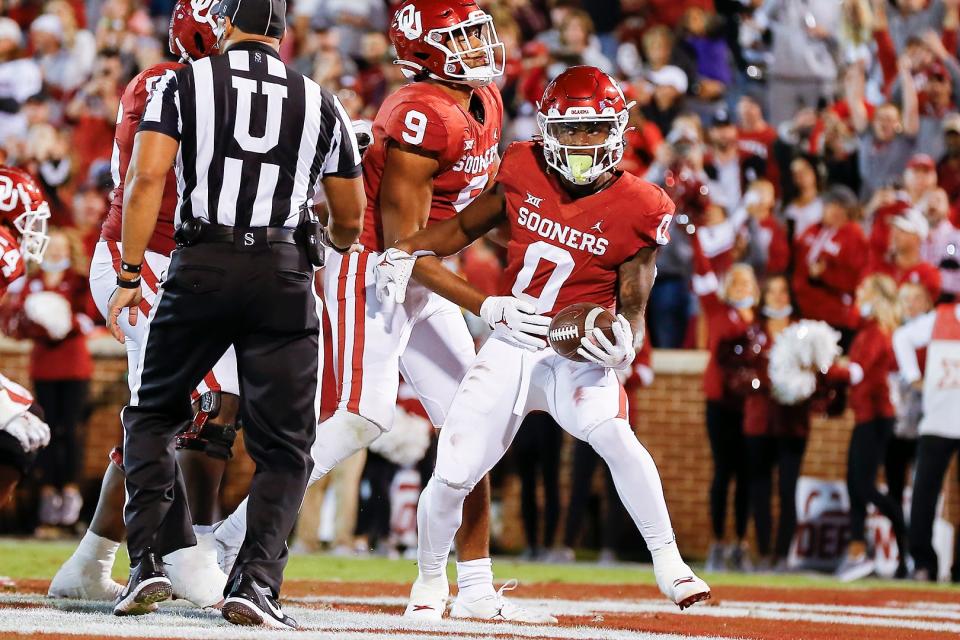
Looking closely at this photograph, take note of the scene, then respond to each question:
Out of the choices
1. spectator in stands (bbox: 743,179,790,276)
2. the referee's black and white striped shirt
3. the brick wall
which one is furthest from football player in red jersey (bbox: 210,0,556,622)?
spectator in stands (bbox: 743,179,790,276)

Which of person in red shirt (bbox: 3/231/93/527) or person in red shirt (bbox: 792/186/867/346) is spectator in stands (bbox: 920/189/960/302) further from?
person in red shirt (bbox: 3/231/93/527)

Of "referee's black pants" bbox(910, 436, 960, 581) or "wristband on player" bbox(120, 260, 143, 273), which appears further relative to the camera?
"referee's black pants" bbox(910, 436, 960, 581)

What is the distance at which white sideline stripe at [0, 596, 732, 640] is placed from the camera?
14.6 feet

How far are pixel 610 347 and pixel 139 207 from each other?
1612 millimetres

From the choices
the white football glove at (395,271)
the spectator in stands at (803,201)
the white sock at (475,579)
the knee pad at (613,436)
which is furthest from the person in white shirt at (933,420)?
the white football glove at (395,271)

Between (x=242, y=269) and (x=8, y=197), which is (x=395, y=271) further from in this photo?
(x=8, y=197)

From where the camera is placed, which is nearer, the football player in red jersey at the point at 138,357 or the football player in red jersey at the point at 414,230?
the football player in red jersey at the point at 138,357

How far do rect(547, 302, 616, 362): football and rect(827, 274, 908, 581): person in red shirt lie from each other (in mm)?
5172

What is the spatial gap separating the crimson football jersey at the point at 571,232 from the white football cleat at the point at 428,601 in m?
1.07

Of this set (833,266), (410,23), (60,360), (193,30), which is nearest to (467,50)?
(410,23)

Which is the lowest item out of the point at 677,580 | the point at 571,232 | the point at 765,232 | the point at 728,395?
the point at 677,580

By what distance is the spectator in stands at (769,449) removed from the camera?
1018 centimetres

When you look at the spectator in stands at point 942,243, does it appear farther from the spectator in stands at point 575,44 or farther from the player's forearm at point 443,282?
the player's forearm at point 443,282

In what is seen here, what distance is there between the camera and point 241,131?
478 centimetres
